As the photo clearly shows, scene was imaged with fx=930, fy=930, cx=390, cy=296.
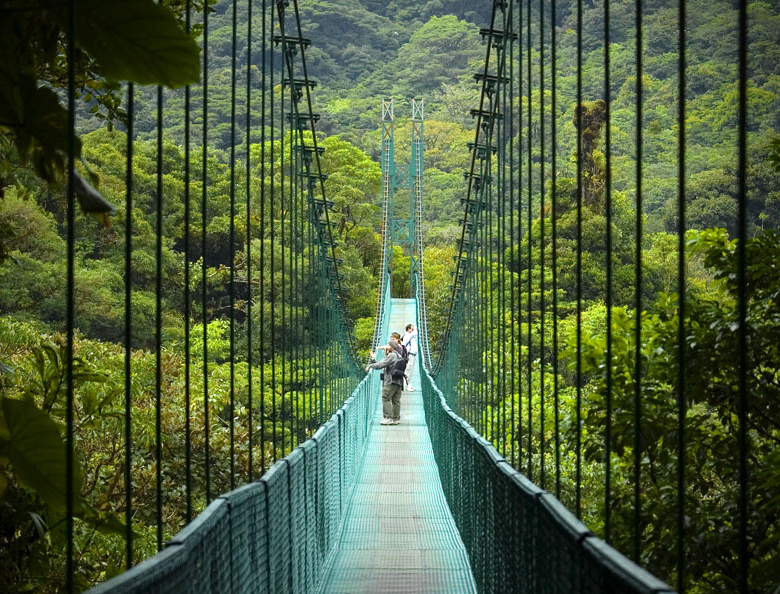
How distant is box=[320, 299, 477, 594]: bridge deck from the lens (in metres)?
3.87

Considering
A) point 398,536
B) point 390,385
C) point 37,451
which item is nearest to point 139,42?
point 37,451

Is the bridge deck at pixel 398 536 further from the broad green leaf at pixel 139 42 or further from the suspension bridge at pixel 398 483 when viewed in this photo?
the broad green leaf at pixel 139 42

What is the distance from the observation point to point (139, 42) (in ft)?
3.97

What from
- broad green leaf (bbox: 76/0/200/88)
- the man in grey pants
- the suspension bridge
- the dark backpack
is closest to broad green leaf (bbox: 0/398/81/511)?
the suspension bridge

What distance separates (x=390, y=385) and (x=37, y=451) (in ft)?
28.5

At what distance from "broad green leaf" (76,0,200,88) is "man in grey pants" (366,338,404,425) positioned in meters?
8.40

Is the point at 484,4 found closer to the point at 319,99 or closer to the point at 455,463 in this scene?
the point at 319,99

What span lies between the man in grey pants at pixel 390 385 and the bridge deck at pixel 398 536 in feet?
5.10

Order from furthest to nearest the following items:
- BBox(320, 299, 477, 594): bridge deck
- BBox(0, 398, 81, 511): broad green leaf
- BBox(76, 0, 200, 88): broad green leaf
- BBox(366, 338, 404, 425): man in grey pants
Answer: BBox(366, 338, 404, 425): man in grey pants → BBox(320, 299, 477, 594): bridge deck → BBox(0, 398, 81, 511): broad green leaf → BBox(76, 0, 200, 88): broad green leaf

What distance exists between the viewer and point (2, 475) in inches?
62.0

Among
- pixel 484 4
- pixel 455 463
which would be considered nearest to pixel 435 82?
pixel 484 4

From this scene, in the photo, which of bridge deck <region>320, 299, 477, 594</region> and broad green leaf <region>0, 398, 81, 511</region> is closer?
broad green leaf <region>0, 398, 81, 511</region>

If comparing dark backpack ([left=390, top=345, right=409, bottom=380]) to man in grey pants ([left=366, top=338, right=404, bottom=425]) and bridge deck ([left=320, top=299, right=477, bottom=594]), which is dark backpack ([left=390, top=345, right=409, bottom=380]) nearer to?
man in grey pants ([left=366, top=338, right=404, bottom=425])

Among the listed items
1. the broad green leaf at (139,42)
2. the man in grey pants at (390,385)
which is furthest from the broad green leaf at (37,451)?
the man in grey pants at (390,385)
